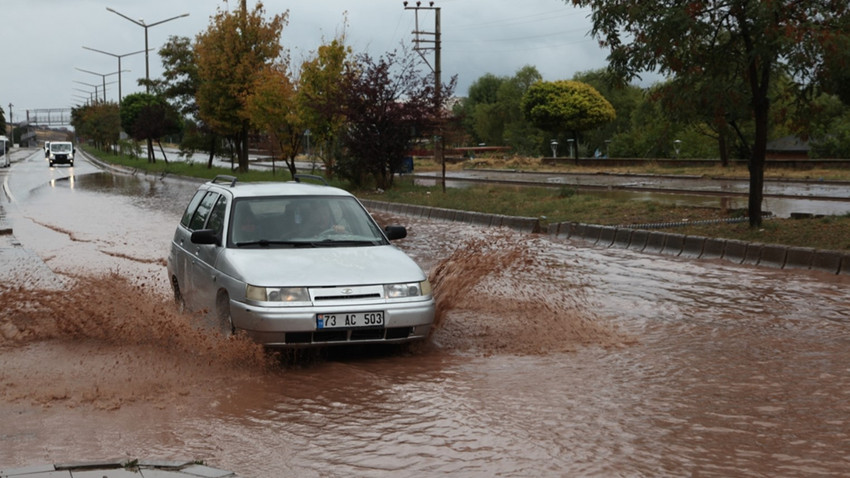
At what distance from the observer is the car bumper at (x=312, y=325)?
24.1 feet

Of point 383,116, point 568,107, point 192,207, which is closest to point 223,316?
point 192,207

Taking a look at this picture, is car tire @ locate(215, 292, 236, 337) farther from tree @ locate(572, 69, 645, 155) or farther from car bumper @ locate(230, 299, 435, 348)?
tree @ locate(572, 69, 645, 155)

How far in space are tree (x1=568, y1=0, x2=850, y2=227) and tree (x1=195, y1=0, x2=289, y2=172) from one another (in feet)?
92.6

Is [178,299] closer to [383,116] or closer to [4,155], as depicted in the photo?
[383,116]

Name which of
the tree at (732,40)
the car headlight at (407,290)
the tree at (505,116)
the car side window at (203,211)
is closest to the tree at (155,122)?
the tree at (505,116)

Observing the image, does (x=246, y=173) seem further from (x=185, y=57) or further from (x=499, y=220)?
(x=499, y=220)

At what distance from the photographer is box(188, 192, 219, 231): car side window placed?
371 inches

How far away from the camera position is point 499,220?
20.0 meters

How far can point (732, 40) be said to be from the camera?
52.6ft

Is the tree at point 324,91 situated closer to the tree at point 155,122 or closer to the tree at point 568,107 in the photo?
the tree at point 568,107

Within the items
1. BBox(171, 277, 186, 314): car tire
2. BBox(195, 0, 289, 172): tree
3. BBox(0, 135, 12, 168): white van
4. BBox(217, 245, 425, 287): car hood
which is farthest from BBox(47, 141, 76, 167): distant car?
Result: BBox(217, 245, 425, 287): car hood

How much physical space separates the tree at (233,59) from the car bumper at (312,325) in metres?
35.9

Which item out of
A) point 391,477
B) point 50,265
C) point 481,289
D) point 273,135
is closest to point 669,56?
point 481,289

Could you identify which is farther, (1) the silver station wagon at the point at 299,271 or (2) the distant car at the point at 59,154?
(2) the distant car at the point at 59,154
